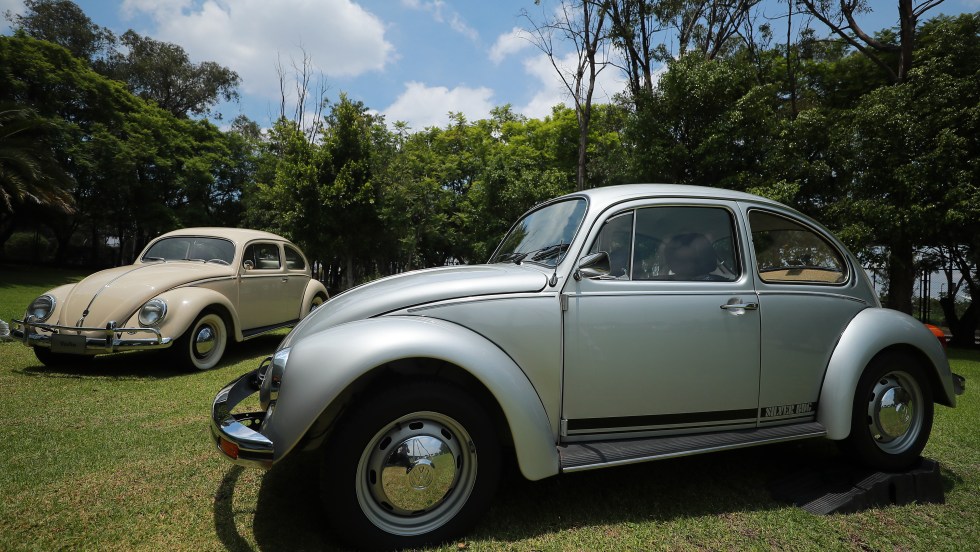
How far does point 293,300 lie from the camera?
8352 millimetres

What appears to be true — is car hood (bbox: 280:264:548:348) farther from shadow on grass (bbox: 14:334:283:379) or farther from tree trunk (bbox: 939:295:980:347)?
tree trunk (bbox: 939:295:980:347)

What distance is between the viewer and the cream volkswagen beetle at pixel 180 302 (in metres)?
5.48

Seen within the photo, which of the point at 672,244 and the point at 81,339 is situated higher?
the point at 672,244

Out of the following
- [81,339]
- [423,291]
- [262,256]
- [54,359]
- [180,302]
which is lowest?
[54,359]

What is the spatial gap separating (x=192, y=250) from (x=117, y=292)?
5.20 ft

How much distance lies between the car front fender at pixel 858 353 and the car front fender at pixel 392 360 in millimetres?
1906

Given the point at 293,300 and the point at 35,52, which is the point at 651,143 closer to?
the point at 293,300

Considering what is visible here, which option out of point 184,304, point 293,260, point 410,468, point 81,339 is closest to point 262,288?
point 293,260

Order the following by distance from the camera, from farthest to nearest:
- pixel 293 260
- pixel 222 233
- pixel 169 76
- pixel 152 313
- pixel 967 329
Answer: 1. pixel 169 76
2. pixel 967 329
3. pixel 293 260
4. pixel 222 233
5. pixel 152 313

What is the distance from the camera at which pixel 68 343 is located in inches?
211

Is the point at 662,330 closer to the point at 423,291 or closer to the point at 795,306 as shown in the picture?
the point at 795,306

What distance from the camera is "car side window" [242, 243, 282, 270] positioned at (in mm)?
7530

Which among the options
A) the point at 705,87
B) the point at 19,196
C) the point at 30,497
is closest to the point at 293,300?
the point at 30,497

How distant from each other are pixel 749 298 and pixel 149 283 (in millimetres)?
6528
